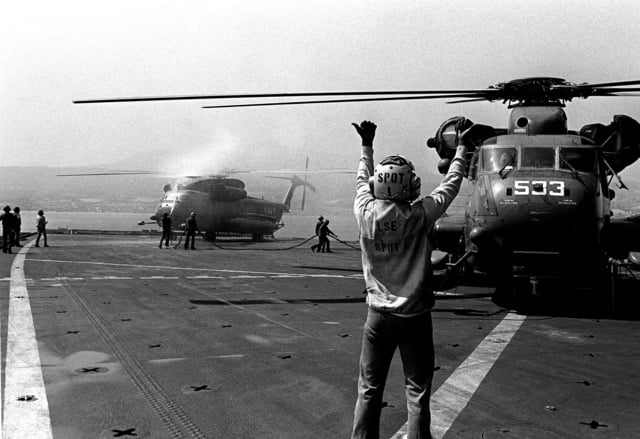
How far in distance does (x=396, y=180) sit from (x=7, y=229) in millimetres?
23117

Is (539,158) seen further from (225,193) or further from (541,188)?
(225,193)

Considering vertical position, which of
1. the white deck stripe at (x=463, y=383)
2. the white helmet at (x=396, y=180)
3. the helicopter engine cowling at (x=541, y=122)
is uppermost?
the helicopter engine cowling at (x=541, y=122)

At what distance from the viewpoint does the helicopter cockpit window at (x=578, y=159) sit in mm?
A: 10598

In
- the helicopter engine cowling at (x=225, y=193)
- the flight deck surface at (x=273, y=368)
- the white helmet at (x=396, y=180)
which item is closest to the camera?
the white helmet at (x=396, y=180)

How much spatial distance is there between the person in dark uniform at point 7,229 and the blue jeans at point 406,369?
22.3 meters

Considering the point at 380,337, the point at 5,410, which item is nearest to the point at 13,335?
the point at 5,410

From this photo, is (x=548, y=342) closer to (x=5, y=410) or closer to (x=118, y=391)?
(x=118, y=391)

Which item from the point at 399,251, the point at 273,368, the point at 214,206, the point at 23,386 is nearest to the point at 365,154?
the point at 399,251

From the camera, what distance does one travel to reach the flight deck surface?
4.43 meters

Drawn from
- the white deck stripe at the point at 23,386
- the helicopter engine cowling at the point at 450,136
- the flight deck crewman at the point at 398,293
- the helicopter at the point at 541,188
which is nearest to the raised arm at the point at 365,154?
the flight deck crewman at the point at 398,293

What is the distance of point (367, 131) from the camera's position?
4242mm

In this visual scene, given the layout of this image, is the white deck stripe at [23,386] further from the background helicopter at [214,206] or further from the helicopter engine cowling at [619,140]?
the background helicopter at [214,206]

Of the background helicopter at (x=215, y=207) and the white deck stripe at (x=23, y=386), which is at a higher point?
the background helicopter at (x=215, y=207)

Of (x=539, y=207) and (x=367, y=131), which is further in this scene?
(x=539, y=207)
